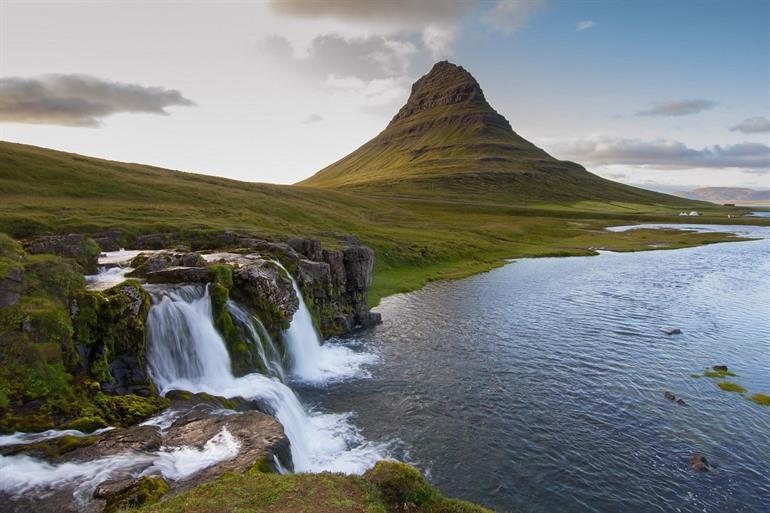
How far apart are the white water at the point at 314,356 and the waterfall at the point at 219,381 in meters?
6.03

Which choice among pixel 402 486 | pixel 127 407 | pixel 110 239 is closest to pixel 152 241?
pixel 110 239

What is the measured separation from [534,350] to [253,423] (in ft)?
90.6

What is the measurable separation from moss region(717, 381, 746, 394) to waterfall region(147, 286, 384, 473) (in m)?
25.8

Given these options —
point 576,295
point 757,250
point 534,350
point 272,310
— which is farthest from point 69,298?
point 757,250

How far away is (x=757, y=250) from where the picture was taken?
376 ft

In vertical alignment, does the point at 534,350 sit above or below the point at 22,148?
below

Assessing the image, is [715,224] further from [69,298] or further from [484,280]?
[69,298]

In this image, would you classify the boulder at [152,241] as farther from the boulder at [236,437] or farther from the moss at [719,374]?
the moss at [719,374]

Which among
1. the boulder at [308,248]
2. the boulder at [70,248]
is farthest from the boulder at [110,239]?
the boulder at [308,248]

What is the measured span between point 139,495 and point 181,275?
66.2 feet

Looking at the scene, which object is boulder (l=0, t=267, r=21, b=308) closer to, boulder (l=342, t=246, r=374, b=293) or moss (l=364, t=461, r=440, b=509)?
moss (l=364, t=461, r=440, b=509)

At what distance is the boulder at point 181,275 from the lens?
32375 millimetres

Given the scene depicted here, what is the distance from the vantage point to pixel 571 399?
101 ft

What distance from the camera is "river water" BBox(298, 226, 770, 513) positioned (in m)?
21.9
